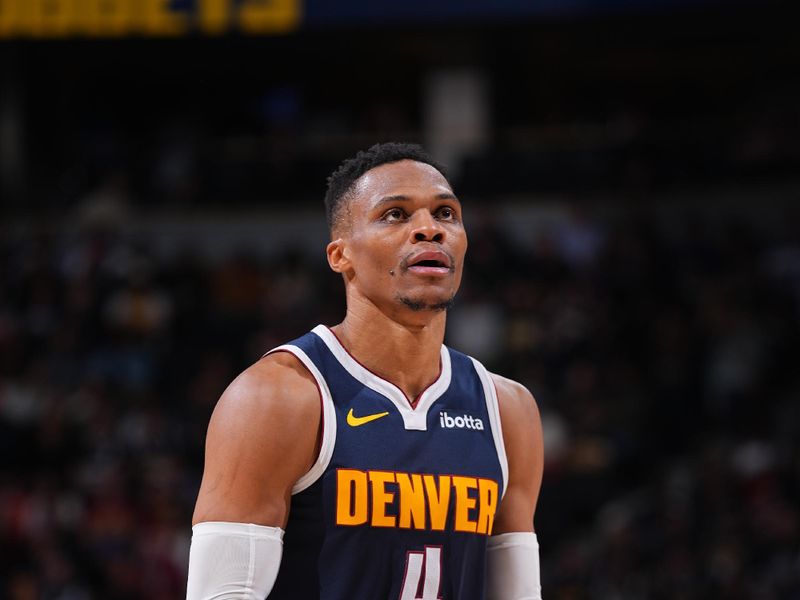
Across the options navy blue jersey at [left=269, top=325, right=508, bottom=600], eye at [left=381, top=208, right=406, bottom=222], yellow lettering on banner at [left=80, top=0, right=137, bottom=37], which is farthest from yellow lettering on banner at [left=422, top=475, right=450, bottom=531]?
yellow lettering on banner at [left=80, top=0, right=137, bottom=37]

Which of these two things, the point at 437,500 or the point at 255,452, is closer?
the point at 255,452

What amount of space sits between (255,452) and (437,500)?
0.45m

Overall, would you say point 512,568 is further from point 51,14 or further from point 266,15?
point 51,14

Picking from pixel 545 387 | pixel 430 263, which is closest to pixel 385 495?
pixel 430 263

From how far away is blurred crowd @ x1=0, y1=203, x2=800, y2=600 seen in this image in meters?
9.30

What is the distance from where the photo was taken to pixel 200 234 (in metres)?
14.4

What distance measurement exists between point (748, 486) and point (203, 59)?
10.1 m

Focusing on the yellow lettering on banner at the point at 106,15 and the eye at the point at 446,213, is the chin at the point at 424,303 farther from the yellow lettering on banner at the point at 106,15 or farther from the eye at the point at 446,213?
the yellow lettering on banner at the point at 106,15

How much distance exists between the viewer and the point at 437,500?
9.96ft

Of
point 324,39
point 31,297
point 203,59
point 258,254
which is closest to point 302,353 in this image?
point 31,297

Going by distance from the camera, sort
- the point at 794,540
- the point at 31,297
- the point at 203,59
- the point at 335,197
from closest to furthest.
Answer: the point at 335,197, the point at 794,540, the point at 31,297, the point at 203,59

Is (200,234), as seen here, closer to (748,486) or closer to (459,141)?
(459,141)

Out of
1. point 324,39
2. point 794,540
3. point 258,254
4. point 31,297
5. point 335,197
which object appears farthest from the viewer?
point 324,39

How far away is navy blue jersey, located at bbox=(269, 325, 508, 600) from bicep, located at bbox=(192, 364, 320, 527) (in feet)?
0.21
